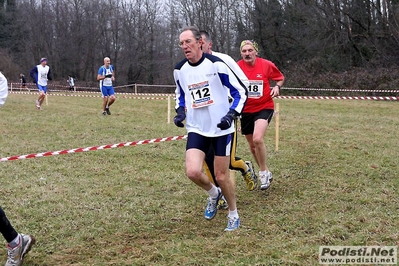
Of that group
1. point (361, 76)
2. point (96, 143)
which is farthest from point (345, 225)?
point (361, 76)

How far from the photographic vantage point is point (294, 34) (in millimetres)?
41656

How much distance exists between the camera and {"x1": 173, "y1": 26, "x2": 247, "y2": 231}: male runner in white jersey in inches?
A: 174

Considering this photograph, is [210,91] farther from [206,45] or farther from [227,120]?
[206,45]

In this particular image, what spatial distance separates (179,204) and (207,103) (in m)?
1.63

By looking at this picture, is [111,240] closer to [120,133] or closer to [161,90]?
[120,133]

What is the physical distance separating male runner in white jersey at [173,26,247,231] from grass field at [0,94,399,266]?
61 centimetres

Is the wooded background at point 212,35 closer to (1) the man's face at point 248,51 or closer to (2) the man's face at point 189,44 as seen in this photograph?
(1) the man's face at point 248,51

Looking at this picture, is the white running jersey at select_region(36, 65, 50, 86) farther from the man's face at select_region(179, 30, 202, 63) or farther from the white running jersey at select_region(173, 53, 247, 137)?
the man's face at select_region(179, 30, 202, 63)

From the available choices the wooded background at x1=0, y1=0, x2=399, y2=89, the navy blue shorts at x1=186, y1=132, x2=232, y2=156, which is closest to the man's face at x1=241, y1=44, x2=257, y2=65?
the navy blue shorts at x1=186, y1=132, x2=232, y2=156

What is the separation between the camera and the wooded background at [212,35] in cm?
3491

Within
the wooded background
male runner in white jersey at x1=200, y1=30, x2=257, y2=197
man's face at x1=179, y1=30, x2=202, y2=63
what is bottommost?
male runner in white jersey at x1=200, y1=30, x2=257, y2=197

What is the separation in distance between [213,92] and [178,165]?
11.2 ft

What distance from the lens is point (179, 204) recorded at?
554 cm

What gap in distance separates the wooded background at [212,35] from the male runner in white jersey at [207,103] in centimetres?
2671
